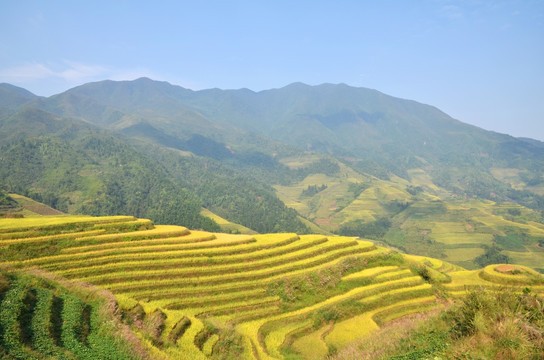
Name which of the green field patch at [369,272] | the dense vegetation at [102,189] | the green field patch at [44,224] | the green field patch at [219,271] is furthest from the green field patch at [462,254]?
the green field patch at [44,224]

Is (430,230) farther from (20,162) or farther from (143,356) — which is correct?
(20,162)

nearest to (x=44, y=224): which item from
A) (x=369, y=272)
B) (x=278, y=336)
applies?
(x=278, y=336)

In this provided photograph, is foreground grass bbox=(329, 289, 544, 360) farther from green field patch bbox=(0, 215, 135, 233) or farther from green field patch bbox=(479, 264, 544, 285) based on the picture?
green field patch bbox=(0, 215, 135, 233)

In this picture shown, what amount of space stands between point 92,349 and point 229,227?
433 ft

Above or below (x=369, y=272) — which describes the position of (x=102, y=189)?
below

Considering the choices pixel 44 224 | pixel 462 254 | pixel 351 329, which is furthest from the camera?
pixel 462 254

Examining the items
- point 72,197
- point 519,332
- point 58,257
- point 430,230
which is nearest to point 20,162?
point 72,197

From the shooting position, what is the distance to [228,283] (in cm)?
3472

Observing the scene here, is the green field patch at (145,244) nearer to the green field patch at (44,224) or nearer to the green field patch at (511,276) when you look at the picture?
the green field patch at (44,224)

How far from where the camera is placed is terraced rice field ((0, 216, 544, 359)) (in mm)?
26031

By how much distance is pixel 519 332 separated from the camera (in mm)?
14141

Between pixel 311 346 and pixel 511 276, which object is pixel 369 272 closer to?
pixel 311 346

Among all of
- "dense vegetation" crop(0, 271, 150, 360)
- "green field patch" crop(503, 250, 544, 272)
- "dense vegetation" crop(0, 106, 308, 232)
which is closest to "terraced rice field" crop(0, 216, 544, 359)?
"dense vegetation" crop(0, 271, 150, 360)

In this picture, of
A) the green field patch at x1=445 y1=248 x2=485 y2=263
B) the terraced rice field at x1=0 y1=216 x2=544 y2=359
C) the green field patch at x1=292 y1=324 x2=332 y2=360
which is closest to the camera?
the terraced rice field at x1=0 y1=216 x2=544 y2=359
